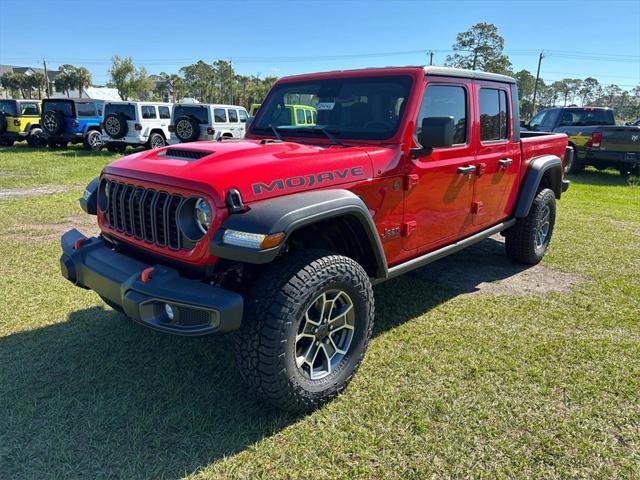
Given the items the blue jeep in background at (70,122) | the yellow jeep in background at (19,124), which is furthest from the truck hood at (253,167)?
the yellow jeep in background at (19,124)

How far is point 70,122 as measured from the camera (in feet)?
54.5

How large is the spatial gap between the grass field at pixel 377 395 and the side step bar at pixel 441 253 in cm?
53

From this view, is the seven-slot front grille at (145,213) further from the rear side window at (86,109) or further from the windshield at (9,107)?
the windshield at (9,107)

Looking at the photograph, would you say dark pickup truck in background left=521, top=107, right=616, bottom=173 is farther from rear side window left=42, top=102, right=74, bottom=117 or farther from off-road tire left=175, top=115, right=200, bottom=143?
rear side window left=42, top=102, right=74, bottom=117

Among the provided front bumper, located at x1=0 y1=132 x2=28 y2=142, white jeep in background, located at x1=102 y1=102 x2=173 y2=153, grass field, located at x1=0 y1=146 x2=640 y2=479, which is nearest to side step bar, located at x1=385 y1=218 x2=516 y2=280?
grass field, located at x1=0 y1=146 x2=640 y2=479

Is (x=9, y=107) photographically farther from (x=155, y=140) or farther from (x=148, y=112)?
(x=155, y=140)

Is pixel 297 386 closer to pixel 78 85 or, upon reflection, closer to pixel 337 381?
pixel 337 381

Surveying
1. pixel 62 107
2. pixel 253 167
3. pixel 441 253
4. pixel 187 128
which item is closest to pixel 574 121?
pixel 187 128

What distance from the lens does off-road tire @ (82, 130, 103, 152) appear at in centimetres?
1658

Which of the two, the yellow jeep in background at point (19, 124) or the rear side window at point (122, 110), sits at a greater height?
the rear side window at point (122, 110)

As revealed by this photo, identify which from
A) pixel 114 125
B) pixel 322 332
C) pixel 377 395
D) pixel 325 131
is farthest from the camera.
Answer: pixel 114 125

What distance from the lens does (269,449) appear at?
2432 millimetres

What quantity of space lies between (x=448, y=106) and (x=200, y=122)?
509 inches

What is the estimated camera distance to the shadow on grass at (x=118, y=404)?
7.72 ft
